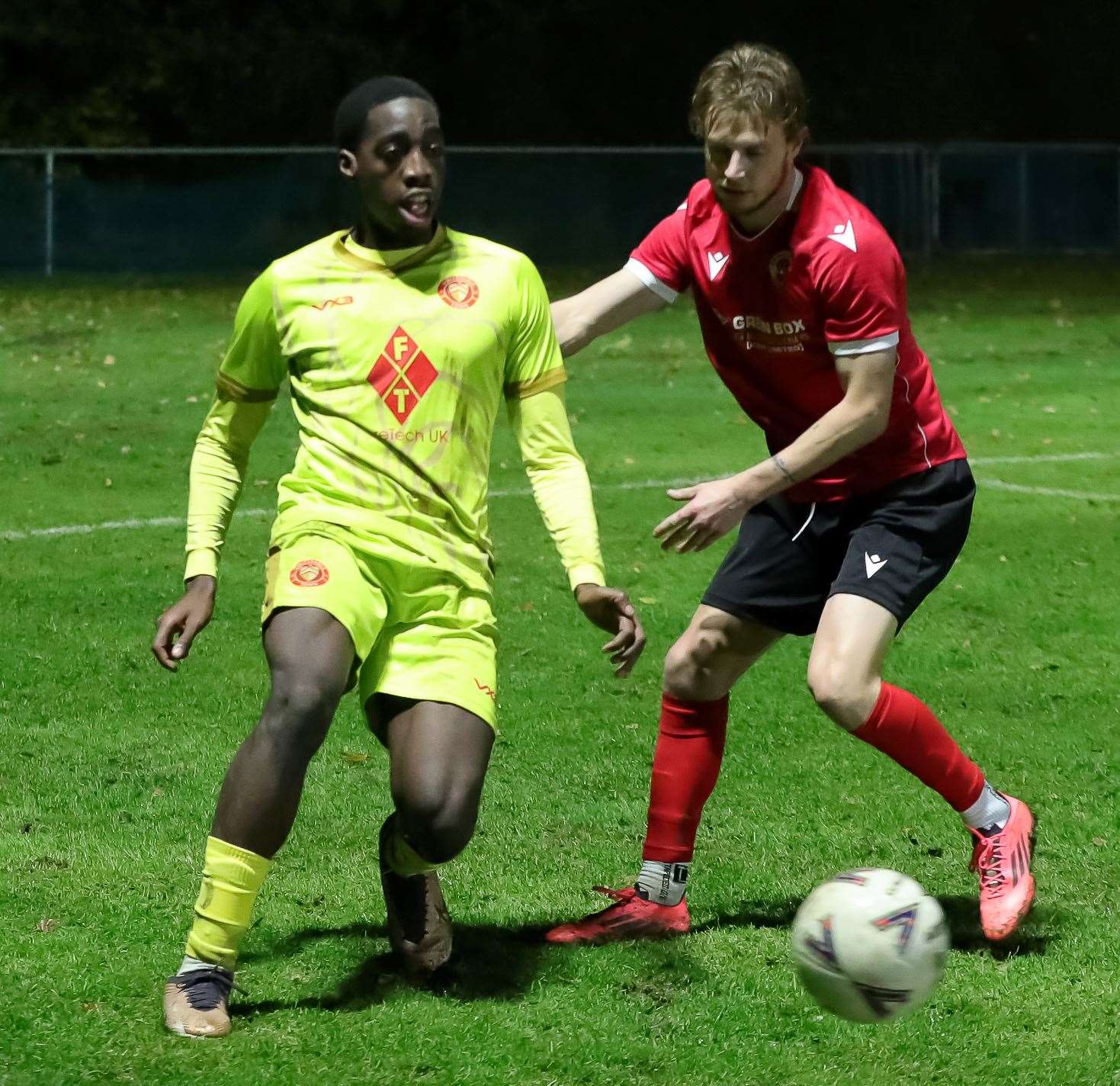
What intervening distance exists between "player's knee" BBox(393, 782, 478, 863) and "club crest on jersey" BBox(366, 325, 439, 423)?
2.92ft

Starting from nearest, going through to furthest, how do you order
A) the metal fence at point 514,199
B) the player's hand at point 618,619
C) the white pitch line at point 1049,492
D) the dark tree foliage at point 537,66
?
1. the player's hand at point 618,619
2. the white pitch line at point 1049,492
3. the metal fence at point 514,199
4. the dark tree foliage at point 537,66

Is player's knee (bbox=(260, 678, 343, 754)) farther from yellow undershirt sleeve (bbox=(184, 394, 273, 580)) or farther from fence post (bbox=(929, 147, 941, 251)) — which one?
fence post (bbox=(929, 147, 941, 251))

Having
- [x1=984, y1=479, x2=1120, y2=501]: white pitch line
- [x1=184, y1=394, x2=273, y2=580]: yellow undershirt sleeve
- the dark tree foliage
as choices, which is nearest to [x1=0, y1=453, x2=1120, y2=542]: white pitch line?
[x1=984, y1=479, x2=1120, y2=501]: white pitch line

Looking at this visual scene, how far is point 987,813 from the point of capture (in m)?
5.37

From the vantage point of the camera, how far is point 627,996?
4.77 meters

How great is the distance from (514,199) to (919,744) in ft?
76.9

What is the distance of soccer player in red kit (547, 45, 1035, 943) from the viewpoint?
4.84m

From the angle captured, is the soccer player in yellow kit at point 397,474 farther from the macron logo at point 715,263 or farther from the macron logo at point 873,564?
the macron logo at point 873,564

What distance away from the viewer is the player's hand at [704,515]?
4816 mm

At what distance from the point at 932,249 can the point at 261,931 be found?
26272mm

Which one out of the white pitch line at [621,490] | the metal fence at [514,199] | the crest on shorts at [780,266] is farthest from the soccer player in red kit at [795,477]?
the metal fence at [514,199]

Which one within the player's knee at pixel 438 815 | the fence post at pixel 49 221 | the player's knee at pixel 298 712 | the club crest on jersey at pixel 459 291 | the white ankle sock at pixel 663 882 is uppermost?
the club crest on jersey at pixel 459 291

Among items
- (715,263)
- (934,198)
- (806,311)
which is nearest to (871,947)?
(806,311)

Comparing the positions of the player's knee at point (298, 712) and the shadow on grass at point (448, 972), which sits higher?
the player's knee at point (298, 712)
